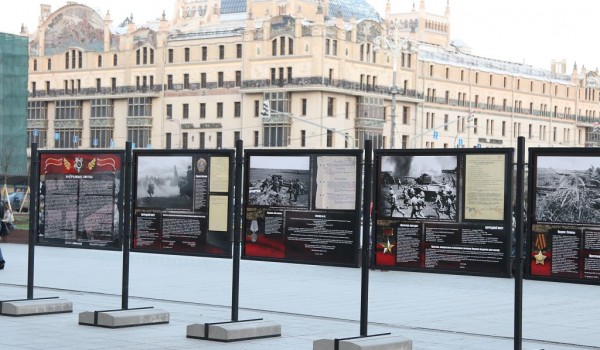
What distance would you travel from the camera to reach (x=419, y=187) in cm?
1274

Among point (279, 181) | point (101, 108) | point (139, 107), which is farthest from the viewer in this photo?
point (101, 108)

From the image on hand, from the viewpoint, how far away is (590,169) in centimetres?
1170

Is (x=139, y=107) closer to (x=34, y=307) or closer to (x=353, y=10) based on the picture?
(x=353, y=10)

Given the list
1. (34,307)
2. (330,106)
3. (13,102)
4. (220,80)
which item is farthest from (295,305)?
(220,80)

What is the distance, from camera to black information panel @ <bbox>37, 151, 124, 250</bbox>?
15344mm

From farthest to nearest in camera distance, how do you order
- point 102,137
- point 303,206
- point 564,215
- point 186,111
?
point 102,137 → point 186,111 → point 303,206 → point 564,215

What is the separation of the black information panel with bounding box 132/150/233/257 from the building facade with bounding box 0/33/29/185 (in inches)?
2294

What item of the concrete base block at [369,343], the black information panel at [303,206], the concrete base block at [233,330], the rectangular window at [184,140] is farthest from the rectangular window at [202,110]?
the concrete base block at [369,343]

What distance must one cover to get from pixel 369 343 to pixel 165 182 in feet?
12.6

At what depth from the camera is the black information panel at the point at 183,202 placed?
14367mm

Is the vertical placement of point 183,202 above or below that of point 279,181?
below

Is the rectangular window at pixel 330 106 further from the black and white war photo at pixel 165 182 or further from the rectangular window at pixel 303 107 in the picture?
the black and white war photo at pixel 165 182

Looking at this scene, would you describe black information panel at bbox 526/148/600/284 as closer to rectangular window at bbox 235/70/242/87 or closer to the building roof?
rectangular window at bbox 235/70/242/87

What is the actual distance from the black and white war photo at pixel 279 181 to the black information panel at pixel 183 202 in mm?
314
